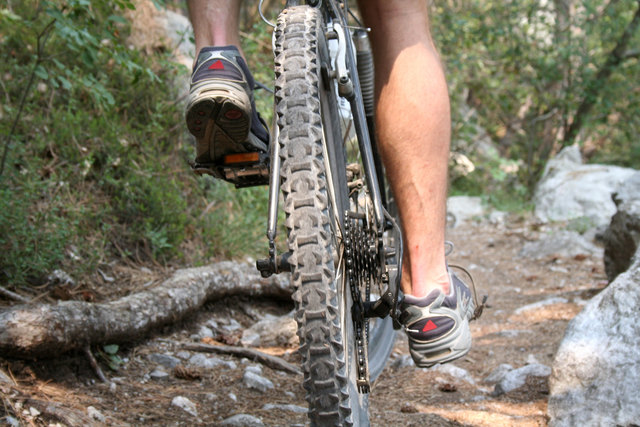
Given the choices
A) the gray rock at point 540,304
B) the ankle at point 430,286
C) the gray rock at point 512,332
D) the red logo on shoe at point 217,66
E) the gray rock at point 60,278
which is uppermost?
the red logo on shoe at point 217,66

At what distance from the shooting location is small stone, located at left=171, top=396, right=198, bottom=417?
1796 mm

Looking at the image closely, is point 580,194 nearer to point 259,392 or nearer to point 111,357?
point 259,392

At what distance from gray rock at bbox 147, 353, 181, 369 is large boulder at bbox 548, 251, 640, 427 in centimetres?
130

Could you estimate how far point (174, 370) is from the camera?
2.15 m

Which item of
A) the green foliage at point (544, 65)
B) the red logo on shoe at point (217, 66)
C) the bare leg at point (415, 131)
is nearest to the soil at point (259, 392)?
the bare leg at point (415, 131)

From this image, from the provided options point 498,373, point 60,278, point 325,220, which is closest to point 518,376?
point 498,373

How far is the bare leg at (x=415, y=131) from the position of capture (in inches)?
58.3

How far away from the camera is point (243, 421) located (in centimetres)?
167

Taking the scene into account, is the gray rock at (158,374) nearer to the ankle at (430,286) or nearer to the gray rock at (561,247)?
the ankle at (430,286)

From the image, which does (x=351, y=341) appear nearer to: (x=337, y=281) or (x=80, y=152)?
(x=337, y=281)

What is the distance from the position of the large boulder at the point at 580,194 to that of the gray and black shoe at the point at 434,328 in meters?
4.73

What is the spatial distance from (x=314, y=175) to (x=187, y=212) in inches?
92.8

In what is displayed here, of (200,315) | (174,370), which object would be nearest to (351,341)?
(174,370)

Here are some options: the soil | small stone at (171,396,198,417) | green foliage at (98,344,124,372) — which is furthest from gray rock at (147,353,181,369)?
small stone at (171,396,198,417)
